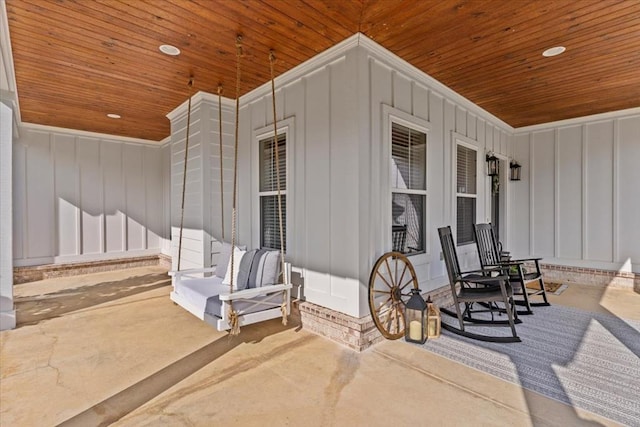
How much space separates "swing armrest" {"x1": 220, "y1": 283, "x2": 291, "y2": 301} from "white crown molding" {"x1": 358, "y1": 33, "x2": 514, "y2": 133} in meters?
2.55

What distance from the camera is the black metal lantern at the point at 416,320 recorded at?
10.6 ft

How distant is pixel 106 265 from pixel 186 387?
19.3 feet

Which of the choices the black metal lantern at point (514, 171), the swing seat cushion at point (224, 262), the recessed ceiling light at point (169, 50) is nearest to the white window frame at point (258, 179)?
the swing seat cushion at point (224, 262)

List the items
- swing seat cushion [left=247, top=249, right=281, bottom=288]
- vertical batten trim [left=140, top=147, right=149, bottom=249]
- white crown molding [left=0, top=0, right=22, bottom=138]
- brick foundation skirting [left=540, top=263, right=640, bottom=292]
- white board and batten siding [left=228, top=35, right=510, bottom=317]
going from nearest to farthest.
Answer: white crown molding [left=0, top=0, right=22, bottom=138] < white board and batten siding [left=228, top=35, right=510, bottom=317] < swing seat cushion [left=247, top=249, right=281, bottom=288] < brick foundation skirting [left=540, top=263, right=640, bottom=292] < vertical batten trim [left=140, top=147, right=149, bottom=249]

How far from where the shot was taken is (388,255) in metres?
3.42

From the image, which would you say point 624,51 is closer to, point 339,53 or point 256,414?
point 339,53

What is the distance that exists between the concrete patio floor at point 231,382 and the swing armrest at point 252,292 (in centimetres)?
50

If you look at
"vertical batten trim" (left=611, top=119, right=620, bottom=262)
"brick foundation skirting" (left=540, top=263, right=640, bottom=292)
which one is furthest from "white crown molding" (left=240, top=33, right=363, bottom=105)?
"brick foundation skirting" (left=540, top=263, right=640, bottom=292)

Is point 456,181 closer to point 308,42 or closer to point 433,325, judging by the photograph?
point 433,325

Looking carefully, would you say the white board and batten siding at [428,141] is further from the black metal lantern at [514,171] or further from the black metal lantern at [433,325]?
the black metal lantern at [514,171]

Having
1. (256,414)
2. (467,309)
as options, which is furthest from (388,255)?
(256,414)

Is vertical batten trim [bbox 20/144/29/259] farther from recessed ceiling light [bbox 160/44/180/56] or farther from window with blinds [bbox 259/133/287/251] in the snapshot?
window with blinds [bbox 259/133/287/251]

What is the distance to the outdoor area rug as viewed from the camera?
91.8 inches

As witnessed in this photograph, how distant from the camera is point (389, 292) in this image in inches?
136
